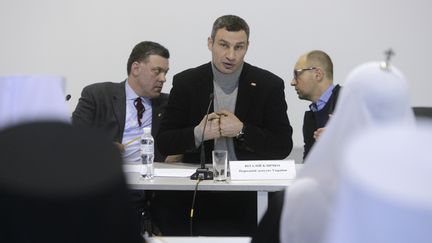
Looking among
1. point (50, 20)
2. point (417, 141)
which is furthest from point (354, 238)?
point (50, 20)

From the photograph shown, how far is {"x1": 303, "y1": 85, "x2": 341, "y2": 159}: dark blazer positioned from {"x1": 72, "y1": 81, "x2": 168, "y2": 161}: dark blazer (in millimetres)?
1015

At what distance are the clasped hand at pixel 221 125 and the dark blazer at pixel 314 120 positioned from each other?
2.39 feet

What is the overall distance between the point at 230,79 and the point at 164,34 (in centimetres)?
133

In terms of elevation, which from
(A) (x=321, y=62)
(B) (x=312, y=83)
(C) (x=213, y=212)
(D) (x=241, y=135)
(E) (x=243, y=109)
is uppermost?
(A) (x=321, y=62)

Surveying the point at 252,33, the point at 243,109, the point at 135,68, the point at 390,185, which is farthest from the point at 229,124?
the point at 390,185

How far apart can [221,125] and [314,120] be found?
0.93 m

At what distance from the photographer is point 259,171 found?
9.99ft

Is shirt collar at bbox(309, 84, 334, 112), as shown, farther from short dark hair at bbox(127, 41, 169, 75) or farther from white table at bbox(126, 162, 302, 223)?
short dark hair at bbox(127, 41, 169, 75)

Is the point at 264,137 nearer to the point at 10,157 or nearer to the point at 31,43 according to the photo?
the point at 31,43

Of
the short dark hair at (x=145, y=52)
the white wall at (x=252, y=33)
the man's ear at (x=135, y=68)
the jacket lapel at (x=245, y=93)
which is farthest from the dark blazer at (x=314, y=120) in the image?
the man's ear at (x=135, y=68)

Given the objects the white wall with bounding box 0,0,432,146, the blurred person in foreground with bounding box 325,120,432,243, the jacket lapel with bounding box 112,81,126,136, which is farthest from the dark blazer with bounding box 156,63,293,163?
the blurred person in foreground with bounding box 325,120,432,243

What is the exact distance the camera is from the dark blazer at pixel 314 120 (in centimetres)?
373

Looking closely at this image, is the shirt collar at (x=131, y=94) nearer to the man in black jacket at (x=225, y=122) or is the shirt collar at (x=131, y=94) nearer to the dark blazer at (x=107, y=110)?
the dark blazer at (x=107, y=110)

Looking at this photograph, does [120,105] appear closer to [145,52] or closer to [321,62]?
[145,52]
